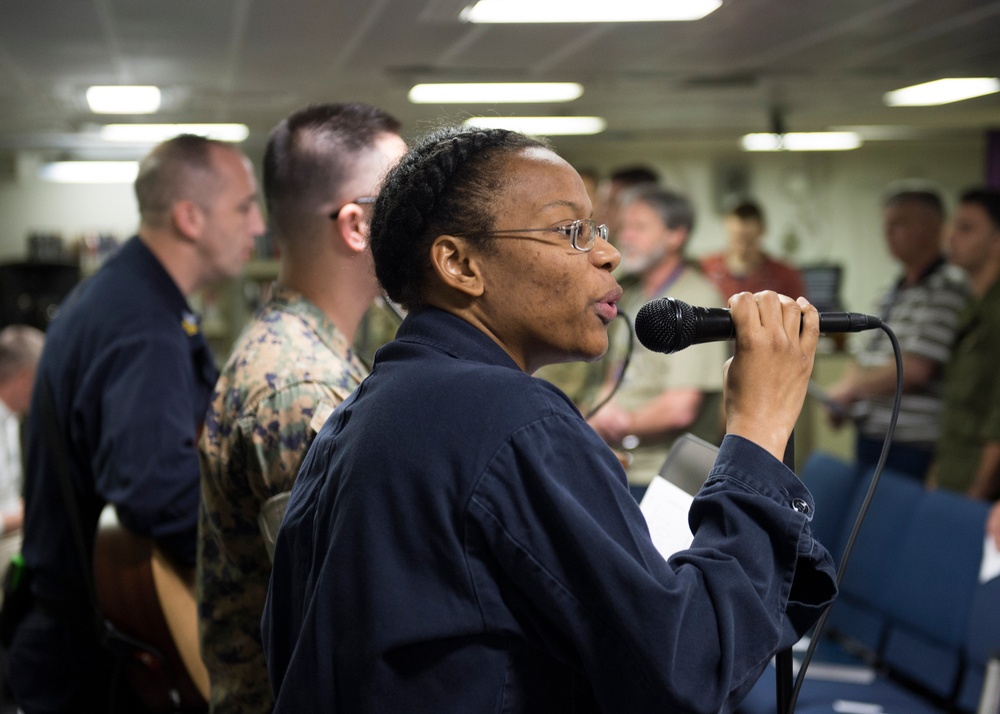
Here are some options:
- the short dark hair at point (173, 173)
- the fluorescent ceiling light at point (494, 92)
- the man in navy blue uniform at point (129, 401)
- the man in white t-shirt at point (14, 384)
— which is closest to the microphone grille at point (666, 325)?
the man in navy blue uniform at point (129, 401)

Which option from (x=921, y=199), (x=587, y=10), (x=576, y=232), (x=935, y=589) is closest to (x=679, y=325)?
(x=576, y=232)

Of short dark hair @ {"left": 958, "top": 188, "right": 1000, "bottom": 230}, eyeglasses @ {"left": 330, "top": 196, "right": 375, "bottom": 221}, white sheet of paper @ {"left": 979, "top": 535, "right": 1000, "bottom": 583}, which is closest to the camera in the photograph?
eyeglasses @ {"left": 330, "top": 196, "right": 375, "bottom": 221}

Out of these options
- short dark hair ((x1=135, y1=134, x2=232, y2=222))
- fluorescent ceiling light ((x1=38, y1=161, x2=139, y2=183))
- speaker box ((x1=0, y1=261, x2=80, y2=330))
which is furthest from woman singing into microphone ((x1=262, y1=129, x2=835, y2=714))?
fluorescent ceiling light ((x1=38, y1=161, x2=139, y2=183))

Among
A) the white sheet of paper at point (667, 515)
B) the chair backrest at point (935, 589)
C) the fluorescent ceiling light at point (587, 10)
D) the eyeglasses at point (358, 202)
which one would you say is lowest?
the chair backrest at point (935, 589)

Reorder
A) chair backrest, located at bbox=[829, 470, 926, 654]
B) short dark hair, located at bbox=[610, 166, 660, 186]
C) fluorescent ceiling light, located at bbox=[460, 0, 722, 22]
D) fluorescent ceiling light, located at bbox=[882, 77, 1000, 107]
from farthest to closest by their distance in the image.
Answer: fluorescent ceiling light, located at bbox=[882, 77, 1000, 107], short dark hair, located at bbox=[610, 166, 660, 186], fluorescent ceiling light, located at bbox=[460, 0, 722, 22], chair backrest, located at bbox=[829, 470, 926, 654]

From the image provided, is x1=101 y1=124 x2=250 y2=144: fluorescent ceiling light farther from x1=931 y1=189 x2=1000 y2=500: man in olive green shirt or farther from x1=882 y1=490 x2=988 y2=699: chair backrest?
x1=882 y1=490 x2=988 y2=699: chair backrest

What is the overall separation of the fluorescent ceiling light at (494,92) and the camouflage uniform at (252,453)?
4965 millimetres

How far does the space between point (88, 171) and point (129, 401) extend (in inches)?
313

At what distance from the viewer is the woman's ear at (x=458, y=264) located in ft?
3.42

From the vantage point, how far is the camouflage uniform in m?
1.39

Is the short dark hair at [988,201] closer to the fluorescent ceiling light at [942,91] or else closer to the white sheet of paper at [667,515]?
the fluorescent ceiling light at [942,91]

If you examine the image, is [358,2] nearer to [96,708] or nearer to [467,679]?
[96,708]

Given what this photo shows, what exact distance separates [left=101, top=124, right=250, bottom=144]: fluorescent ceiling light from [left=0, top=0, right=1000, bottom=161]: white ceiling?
20 cm

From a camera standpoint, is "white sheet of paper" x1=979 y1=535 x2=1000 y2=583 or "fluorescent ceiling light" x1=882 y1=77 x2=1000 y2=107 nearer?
"white sheet of paper" x1=979 y1=535 x2=1000 y2=583
